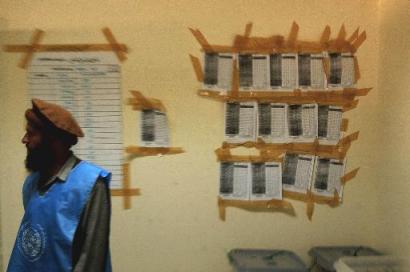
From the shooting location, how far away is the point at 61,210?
1374 millimetres

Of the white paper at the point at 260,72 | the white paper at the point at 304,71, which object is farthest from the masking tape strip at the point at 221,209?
the white paper at the point at 304,71

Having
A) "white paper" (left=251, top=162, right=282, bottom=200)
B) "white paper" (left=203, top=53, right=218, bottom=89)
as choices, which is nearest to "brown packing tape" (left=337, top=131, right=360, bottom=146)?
"white paper" (left=251, top=162, right=282, bottom=200)

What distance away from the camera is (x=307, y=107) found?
232 centimetres

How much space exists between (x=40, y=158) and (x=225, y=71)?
123 cm

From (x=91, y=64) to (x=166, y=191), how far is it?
90cm

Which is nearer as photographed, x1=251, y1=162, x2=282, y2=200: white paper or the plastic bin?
the plastic bin

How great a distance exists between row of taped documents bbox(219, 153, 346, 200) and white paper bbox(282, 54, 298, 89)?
0.43 metres

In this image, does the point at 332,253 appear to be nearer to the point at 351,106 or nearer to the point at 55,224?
the point at 351,106

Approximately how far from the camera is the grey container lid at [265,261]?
2023 millimetres

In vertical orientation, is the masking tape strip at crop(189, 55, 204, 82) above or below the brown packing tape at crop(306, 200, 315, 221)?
above

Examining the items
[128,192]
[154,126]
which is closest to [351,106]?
[154,126]

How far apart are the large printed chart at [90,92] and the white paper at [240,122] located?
2.17 ft

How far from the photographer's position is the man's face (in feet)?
4.68

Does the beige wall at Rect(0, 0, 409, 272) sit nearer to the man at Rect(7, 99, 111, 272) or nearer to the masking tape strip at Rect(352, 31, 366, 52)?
the masking tape strip at Rect(352, 31, 366, 52)
